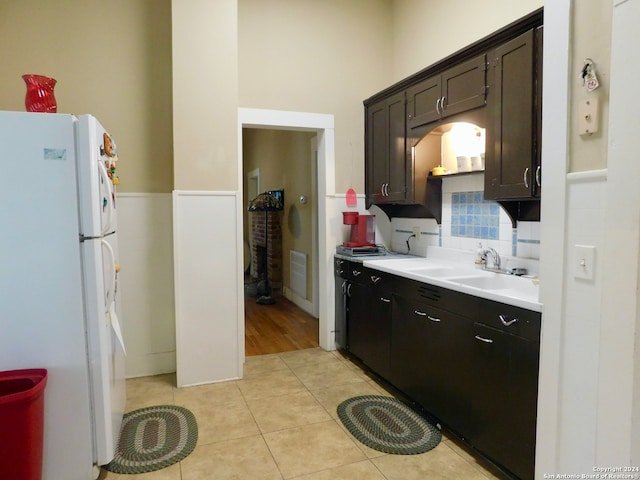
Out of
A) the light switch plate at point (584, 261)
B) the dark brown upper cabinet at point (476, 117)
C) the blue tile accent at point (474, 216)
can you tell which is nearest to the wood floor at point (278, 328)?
the dark brown upper cabinet at point (476, 117)

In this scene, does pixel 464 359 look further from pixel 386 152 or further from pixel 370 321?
pixel 386 152

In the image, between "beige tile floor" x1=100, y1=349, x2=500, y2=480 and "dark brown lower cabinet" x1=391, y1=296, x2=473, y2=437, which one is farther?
"dark brown lower cabinet" x1=391, y1=296, x2=473, y2=437

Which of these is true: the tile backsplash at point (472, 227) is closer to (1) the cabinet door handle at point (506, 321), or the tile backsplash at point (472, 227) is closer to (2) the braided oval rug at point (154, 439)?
(1) the cabinet door handle at point (506, 321)

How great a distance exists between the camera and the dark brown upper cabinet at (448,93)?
253 centimetres

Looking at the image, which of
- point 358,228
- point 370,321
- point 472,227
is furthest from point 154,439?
point 472,227

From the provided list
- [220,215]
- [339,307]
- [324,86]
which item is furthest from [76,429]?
[324,86]

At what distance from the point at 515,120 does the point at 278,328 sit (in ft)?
10.9

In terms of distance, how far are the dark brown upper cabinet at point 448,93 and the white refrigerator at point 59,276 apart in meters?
2.11

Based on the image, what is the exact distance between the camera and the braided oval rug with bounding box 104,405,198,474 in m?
2.22

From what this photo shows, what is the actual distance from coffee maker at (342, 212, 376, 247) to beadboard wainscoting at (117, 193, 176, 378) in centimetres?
151

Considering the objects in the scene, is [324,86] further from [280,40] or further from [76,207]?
[76,207]

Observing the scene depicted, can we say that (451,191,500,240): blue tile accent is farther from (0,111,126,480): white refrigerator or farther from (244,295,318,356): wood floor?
(0,111,126,480): white refrigerator

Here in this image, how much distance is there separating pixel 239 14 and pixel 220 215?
1.74 m

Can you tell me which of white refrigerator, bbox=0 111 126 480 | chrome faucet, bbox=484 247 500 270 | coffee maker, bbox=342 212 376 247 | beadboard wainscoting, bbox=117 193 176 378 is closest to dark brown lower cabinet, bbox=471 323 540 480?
chrome faucet, bbox=484 247 500 270
